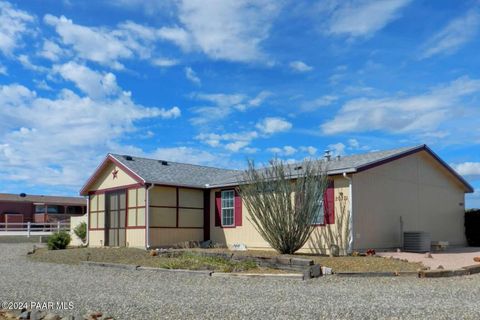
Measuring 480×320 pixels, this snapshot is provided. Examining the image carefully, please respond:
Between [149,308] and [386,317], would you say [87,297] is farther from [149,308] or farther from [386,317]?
[386,317]

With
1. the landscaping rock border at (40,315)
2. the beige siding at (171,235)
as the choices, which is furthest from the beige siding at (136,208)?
the landscaping rock border at (40,315)

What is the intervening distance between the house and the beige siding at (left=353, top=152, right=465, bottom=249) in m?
0.04

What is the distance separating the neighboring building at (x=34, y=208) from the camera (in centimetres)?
5041

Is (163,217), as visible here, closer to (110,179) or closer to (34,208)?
(110,179)

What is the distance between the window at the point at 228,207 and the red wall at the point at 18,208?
3504cm

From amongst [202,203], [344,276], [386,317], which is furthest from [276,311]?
[202,203]

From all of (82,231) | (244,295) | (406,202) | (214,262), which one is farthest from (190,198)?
(244,295)

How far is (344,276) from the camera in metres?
12.8

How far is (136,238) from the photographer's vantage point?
22.2 m

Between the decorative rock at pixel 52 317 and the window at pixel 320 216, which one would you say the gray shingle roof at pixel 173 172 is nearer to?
the window at pixel 320 216

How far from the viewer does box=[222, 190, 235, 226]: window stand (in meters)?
22.5

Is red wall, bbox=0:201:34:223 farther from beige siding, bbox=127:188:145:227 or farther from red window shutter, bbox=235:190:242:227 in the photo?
red window shutter, bbox=235:190:242:227

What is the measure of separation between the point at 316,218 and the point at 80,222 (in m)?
14.7

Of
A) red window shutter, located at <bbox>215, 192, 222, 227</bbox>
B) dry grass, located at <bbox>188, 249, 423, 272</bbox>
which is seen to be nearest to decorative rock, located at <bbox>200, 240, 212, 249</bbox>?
red window shutter, located at <bbox>215, 192, 222, 227</bbox>
